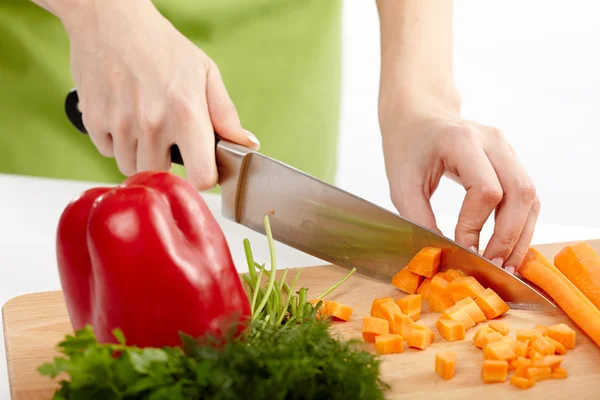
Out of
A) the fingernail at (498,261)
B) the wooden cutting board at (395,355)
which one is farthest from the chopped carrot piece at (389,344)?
the fingernail at (498,261)

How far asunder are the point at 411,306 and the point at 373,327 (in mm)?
136

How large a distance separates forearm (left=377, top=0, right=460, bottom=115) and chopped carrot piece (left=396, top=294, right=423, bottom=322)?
2.05ft

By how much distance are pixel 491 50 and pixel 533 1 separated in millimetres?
332

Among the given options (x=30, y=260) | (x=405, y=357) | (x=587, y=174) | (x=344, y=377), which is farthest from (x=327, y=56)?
(x=587, y=174)

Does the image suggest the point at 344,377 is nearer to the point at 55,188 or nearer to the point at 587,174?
the point at 55,188

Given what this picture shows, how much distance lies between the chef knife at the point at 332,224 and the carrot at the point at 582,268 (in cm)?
9

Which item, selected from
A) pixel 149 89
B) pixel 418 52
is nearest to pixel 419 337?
pixel 149 89

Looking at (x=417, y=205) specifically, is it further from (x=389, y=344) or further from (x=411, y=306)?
(x=389, y=344)

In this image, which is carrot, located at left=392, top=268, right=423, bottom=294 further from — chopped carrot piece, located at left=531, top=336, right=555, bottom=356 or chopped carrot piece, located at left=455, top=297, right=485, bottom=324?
chopped carrot piece, located at left=531, top=336, right=555, bottom=356

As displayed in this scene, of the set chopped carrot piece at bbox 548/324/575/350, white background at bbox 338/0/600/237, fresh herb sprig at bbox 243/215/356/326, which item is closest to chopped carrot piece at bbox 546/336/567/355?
chopped carrot piece at bbox 548/324/575/350

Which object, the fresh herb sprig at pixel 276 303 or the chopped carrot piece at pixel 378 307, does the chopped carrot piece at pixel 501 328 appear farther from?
the fresh herb sprig at pixel 276 303

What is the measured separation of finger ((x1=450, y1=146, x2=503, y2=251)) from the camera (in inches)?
71.1

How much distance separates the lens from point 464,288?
170 cm

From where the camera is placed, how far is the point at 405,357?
1535 millimetres
